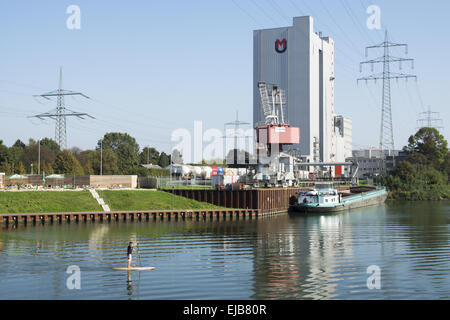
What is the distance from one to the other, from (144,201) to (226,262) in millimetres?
51787

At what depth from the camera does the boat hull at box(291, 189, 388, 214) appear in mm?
112875

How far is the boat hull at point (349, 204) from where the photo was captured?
113 m

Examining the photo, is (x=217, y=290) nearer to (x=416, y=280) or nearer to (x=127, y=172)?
(x=416, y=280)

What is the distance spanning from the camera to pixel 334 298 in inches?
1387

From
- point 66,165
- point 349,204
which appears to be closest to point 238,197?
point 349,204

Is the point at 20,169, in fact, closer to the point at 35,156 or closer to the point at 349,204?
the point at 35,156

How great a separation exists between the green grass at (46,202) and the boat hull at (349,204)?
147 ft

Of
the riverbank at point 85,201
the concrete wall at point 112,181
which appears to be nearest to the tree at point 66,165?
the concrete wall at point 112,181

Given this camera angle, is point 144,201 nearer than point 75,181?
Yes

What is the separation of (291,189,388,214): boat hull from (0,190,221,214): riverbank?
2273 cm

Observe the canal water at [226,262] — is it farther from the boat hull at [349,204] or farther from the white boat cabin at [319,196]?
the white boat cabin at [319,196]

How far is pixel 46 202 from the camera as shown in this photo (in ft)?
295

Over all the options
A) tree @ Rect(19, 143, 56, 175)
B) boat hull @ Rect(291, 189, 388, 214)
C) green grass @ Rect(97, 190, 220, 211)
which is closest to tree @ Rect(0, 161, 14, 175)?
tree @ Rect(19, 143, 56, 175)

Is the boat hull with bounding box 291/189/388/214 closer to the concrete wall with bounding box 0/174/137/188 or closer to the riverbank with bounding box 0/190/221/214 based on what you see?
the riverbank with bounding box 0/190/221/214
